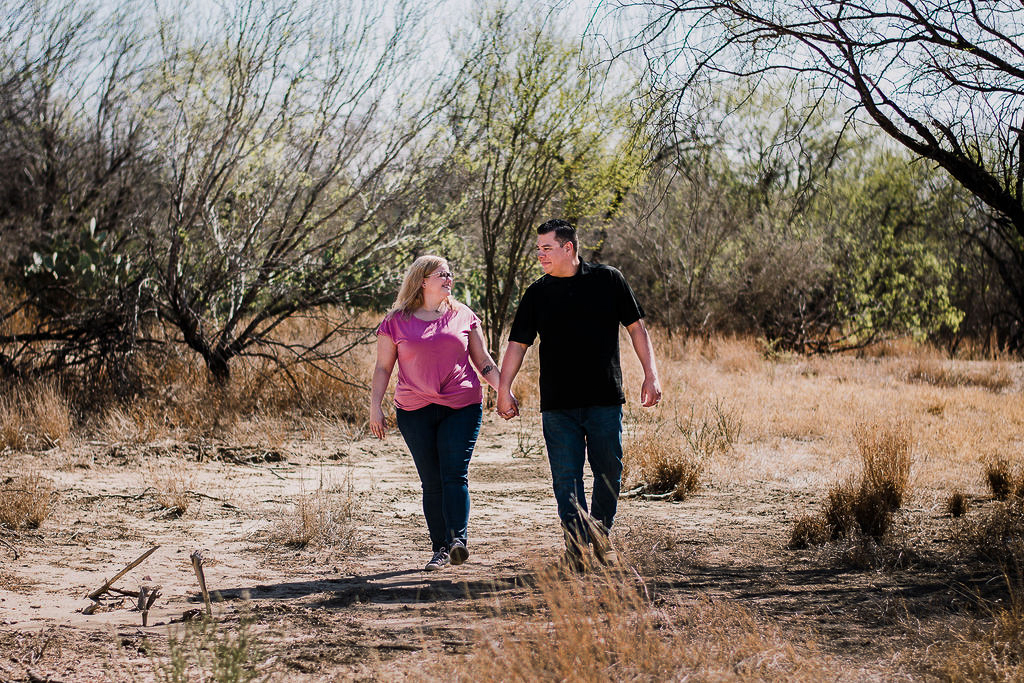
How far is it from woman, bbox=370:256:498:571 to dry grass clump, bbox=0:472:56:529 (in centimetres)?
237

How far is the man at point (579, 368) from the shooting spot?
4.84 metres

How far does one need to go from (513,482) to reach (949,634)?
13.9 ft

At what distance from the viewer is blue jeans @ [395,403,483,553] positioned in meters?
5.07

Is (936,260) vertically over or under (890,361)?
over

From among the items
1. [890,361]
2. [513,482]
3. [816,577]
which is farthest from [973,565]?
[890,361]


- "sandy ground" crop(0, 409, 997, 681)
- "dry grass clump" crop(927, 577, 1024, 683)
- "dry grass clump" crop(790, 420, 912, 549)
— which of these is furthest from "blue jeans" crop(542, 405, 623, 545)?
"dry grass clump" crop(927, 577, 1024, 683)

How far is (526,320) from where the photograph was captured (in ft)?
16.4

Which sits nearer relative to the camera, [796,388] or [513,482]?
[513,482]

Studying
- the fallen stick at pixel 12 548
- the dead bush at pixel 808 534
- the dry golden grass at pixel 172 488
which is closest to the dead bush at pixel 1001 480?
the dead bush at pixel 808 534

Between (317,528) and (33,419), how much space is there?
4.09 m

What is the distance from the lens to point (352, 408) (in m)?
10.2

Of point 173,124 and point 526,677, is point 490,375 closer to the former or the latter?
point 526,677

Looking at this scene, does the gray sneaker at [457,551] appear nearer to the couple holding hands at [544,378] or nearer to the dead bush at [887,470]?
the couple holding hands at [544,378]

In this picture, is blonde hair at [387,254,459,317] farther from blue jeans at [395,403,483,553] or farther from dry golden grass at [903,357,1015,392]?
dry golden grass at [903,357,1015,392]
